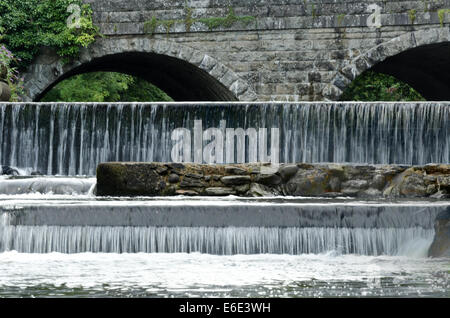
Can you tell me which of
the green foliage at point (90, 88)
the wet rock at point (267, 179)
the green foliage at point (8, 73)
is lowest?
the wet rock at point (267, 179)

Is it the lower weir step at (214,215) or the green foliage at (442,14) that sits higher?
the green foliage at (442,14)

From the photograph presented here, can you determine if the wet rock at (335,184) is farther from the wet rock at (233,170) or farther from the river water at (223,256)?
the river water at (223,256)

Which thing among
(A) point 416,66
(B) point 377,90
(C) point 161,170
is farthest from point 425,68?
(C) point 161,170

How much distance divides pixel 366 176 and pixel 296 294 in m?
4.36

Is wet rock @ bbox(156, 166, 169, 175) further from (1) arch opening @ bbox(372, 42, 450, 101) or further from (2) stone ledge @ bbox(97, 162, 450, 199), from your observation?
(1) arch opening @ bbox(372, 42, 450, 101)

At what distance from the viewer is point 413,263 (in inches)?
266

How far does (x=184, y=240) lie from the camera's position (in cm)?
707

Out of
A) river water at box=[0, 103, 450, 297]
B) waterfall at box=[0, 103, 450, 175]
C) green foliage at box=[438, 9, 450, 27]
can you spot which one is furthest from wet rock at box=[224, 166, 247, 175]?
green foliage at box=[438, 9, 450, 27]

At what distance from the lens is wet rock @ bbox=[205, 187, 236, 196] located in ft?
29.8

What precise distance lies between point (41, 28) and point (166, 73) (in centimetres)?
501

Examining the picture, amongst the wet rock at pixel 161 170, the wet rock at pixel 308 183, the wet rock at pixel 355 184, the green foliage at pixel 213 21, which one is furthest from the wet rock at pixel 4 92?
the wet rock at pixel 355 184

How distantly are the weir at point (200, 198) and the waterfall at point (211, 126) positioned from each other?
2cm

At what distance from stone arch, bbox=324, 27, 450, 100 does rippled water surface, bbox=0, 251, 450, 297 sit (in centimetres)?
1314

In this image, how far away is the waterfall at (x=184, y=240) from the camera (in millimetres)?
7055
